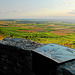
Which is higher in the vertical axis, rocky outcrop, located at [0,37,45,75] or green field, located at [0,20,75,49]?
rocky outcrop, located at [0,37,45,75]

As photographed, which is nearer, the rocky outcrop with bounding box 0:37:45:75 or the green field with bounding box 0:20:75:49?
the rocky outcrop with bounding box 0:37:45:75

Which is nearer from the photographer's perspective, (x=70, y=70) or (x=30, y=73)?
(x=70, y=70)

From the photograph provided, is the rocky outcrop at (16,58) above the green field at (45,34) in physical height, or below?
above

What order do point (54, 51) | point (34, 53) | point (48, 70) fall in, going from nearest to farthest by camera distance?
point (48, 70), point (54, 51), point (34, 53)

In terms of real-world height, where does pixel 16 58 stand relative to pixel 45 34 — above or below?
above

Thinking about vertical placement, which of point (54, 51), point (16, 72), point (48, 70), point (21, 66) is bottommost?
point (16, 72)

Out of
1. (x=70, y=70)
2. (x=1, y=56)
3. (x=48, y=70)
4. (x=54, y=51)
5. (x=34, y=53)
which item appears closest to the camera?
(x=70, y=70)

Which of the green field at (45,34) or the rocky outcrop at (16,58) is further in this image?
the green field at (45,34)

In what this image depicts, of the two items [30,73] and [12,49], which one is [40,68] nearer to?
[30,73]

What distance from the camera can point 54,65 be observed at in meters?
2.71

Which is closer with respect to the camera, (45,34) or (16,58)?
(16,58)

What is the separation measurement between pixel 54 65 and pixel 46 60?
31 centimetres

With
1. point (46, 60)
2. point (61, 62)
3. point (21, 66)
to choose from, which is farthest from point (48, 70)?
point (21, 66)

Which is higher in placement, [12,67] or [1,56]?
[1,56]
